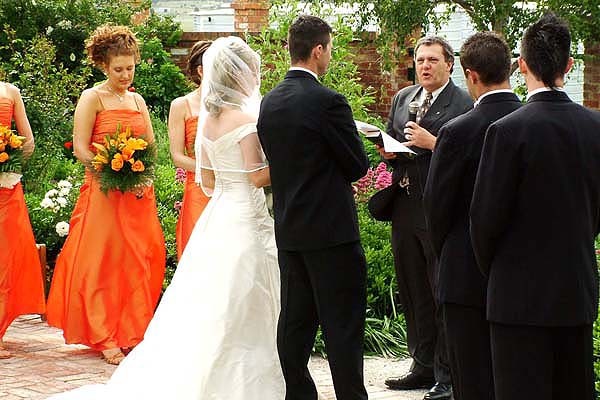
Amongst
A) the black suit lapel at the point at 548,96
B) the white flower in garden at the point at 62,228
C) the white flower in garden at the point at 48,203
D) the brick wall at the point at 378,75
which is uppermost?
the brick wall at the point at 378,75

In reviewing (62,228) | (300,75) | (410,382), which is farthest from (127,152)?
(410,382)

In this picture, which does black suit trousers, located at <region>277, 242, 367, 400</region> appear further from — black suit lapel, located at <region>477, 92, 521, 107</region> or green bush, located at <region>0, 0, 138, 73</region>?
green bush, located at <region>0, 0, 138, 73</region>

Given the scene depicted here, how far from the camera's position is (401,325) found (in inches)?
304

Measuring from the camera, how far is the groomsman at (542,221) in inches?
170

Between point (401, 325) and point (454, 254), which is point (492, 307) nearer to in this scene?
point (454, 254)

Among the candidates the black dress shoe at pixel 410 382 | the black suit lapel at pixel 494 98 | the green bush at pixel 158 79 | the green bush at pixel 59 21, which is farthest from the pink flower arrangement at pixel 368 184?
the green bush at pixel 59 21

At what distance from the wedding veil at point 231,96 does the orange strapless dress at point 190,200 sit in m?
Answer: 1.02

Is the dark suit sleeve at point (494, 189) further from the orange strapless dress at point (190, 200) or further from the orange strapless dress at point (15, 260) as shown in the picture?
the orange strapless dress at point (15, 260)

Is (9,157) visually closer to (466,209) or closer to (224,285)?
(224,285)

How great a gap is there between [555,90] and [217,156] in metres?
2.43

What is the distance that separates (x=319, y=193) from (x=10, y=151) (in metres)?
2.92

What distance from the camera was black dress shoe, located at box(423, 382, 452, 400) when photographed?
20.8 ft

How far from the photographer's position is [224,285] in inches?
249

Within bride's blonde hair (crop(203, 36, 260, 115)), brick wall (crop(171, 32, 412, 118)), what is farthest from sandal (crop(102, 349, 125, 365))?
brick wall (crop(171, 32, 412, 118))
